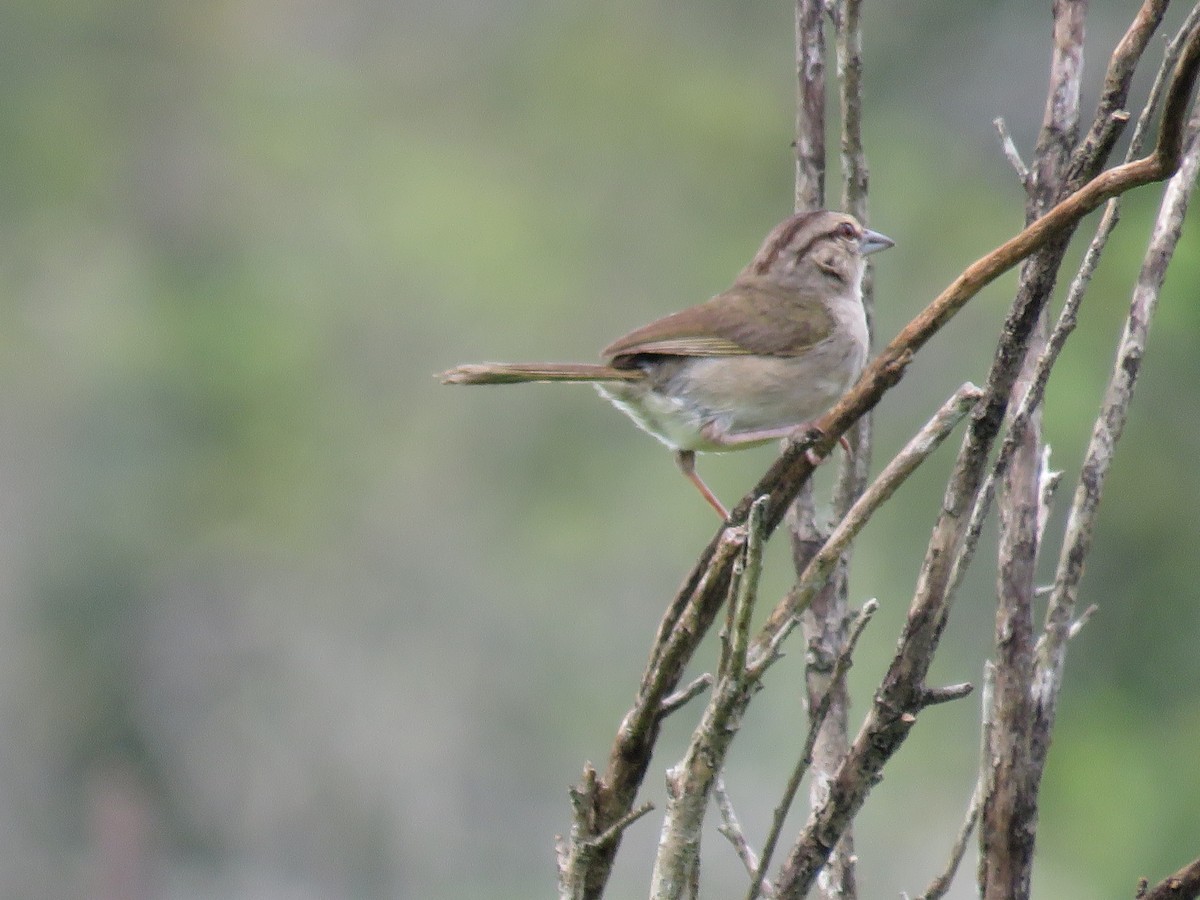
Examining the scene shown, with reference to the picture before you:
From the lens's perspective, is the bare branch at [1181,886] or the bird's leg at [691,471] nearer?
the bare branch at [1181,886]

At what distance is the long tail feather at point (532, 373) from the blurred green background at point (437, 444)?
2965mm

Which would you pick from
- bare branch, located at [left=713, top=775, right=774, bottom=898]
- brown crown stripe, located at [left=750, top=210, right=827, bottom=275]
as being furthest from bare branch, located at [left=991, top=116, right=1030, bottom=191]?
brown crown stripe, located at [left=750, top=210, right=827, bottom=275]

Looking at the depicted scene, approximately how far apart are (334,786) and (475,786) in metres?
1.37

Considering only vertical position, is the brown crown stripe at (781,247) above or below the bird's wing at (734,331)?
above

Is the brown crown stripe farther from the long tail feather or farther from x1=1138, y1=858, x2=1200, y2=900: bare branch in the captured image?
x1=1138, y1=858, x2=1200, y2=900: bare branch

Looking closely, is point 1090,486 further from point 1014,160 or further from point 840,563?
point 1014,160

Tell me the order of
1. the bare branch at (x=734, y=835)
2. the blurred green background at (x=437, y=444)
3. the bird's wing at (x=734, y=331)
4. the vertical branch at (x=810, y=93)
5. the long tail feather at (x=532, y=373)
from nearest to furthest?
1. the bare branch at (x=734, y=835)
2. the vertical branch at (x=810, y=93)
3. the long tail feather at (x=532, y=373)
4. the bird's wing at (x=734, y=331)
5. the blurred green background at (x=437, y=444)

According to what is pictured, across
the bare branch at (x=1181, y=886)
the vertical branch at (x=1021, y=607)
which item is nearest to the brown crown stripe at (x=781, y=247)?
the vertical branch at (x=1021, y=607)

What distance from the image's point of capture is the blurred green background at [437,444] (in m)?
9.64

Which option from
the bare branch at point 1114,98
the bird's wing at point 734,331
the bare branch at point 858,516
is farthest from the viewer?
the bird's wing at point 734,331

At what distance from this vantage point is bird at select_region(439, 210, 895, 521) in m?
4.35

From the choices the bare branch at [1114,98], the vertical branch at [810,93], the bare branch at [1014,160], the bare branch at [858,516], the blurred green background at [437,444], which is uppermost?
the blurred green background at [437,444]

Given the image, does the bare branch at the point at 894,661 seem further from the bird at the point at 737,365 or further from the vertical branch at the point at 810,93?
the bird at the point at 737,365

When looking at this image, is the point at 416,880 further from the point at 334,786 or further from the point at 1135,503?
the point at 1135,503
